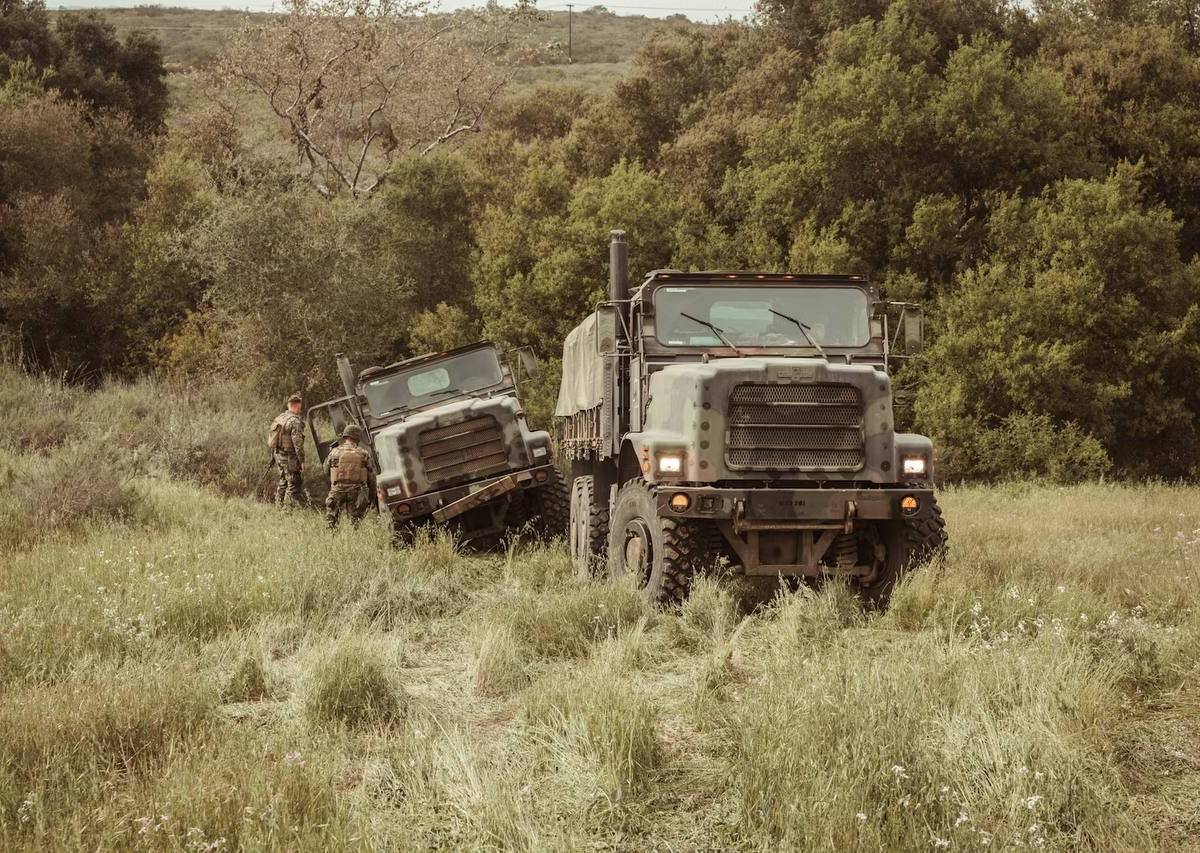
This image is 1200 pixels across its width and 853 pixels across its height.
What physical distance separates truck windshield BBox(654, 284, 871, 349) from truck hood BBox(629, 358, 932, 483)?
104 centimetres

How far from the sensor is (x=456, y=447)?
1164 centimetres

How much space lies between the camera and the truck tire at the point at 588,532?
945 centimetres

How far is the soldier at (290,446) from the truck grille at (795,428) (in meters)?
8.86

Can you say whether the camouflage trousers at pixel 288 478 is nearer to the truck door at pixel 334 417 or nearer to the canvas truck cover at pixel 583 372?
the truck door at pixel 334 417

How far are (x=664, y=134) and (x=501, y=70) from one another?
566cm

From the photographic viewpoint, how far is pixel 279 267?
21516 millimetres

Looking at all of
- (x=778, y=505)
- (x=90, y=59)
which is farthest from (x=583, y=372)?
(x=90, y=59)

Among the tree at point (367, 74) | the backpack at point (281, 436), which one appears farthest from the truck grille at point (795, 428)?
the tree at point (367, 74)

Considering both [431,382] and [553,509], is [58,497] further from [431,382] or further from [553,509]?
[553,509]

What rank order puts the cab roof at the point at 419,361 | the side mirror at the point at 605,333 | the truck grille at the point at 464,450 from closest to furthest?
the side mirror at the point at 605,333, the truck grille at the point at 464,450, the cab roof at the point at 419,361

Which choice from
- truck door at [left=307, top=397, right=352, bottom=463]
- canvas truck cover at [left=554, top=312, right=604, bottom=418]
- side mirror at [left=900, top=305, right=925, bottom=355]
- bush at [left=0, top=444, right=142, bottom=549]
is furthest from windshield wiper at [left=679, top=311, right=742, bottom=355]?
bush at [left=0, top=444, right=142, bottom=549]

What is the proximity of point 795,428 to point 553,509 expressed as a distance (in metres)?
4.92

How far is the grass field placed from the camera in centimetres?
388

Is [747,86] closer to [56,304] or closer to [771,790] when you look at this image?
[56,304]
